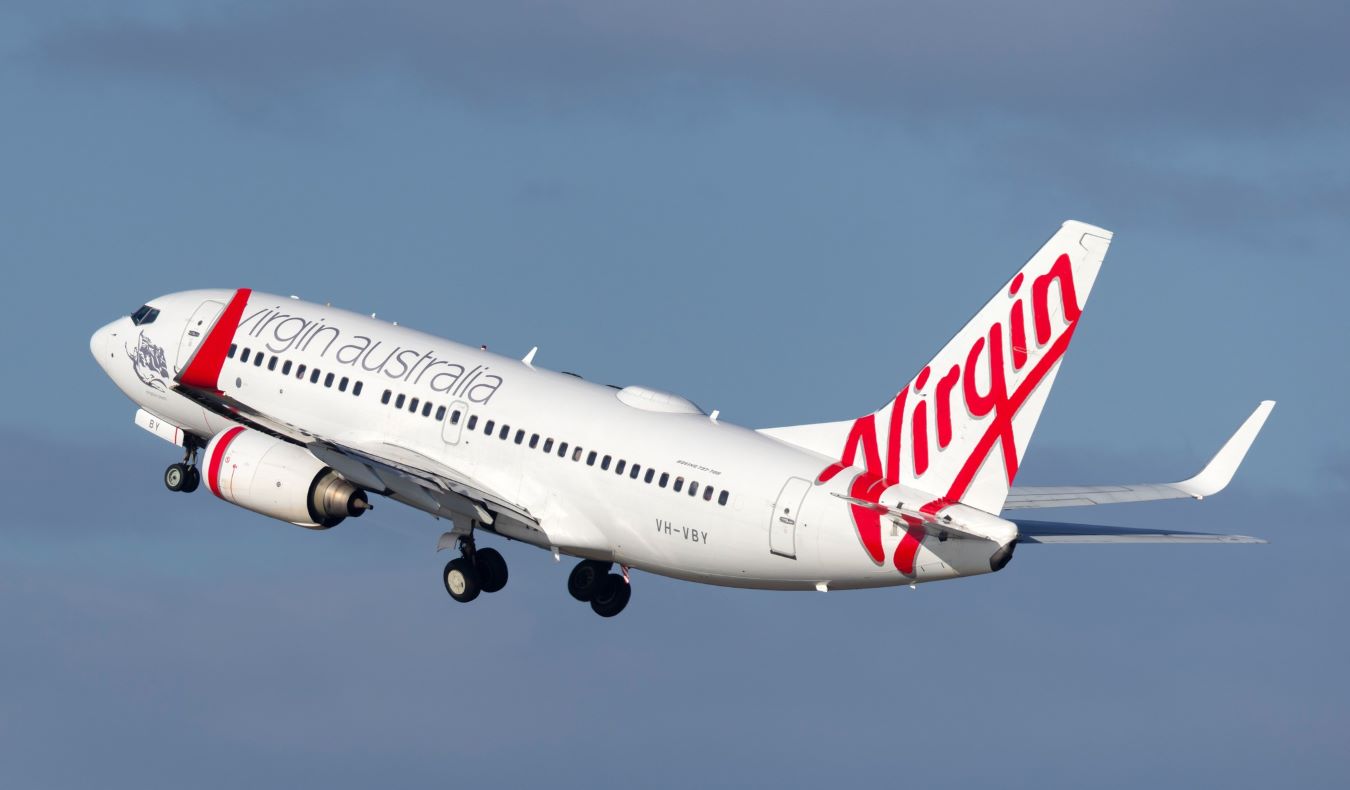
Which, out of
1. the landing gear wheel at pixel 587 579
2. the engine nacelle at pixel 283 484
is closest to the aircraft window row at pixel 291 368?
the engine nacelle at pixel 283 484

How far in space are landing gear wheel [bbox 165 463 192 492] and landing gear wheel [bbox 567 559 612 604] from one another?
44.5 feet

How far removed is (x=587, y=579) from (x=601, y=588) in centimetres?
46

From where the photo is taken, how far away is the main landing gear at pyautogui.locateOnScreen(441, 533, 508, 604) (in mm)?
65562

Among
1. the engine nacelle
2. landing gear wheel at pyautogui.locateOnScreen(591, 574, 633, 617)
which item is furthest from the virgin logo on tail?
the engine nacelle

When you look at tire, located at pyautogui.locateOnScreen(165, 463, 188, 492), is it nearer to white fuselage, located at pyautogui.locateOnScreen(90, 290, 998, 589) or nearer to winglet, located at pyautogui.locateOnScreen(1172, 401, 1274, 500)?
white fuselage, located at pyautogui.locateOnScreen(90, 290, 998, 589)

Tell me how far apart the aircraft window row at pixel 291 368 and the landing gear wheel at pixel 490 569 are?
549cm

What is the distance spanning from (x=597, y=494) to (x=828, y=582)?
21.7ft

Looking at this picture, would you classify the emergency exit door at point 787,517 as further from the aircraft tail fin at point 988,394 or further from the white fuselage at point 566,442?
the aircraft tail fin at point 988,394

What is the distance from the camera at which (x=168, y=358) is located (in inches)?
2847

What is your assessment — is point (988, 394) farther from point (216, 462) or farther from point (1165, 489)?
point (216, 462)

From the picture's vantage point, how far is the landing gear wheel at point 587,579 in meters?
66.2

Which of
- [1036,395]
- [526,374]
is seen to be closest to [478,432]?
[526,374]

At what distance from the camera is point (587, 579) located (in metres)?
66.2

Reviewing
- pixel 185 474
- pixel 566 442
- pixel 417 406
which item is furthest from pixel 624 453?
pixel 185 474
